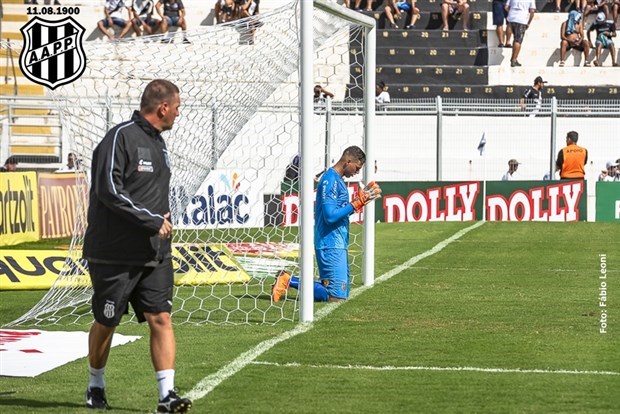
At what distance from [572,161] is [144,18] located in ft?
48.0

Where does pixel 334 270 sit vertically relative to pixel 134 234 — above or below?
below

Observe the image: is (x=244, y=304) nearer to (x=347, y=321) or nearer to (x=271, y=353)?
(x=347, y=321)

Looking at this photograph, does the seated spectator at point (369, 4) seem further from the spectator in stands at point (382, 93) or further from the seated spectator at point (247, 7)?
the spectator in stands at point (382, 93)

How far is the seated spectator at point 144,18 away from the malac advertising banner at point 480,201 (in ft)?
38.4

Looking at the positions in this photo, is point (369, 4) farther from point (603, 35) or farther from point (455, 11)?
point (603, 35)

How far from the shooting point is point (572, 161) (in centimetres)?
2602

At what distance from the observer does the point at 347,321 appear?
1084 cm

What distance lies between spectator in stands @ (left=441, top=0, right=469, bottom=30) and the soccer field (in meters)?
21.3

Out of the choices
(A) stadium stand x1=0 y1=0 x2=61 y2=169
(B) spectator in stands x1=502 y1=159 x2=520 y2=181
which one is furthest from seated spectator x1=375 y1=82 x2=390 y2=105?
(A) stadium stand x1=0 y1=0 x2=61 y2=169

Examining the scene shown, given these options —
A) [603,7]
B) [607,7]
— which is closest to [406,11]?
[603,7]

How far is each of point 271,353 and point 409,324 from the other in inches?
79.2

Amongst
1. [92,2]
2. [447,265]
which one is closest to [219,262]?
[447,265]

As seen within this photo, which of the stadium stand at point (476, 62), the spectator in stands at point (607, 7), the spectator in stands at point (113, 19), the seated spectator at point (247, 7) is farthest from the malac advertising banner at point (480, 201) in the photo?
the spectator in stands at point (113, 19)

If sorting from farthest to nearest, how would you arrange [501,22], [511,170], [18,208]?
1. [501,22]
2. [511,170]
3. [18,208]
